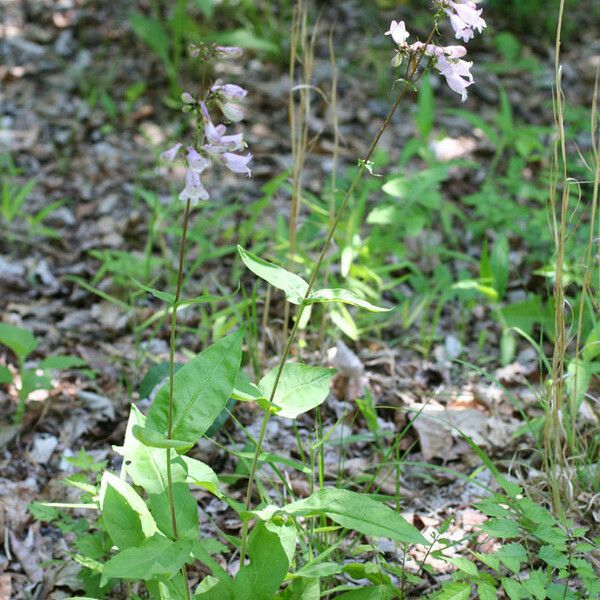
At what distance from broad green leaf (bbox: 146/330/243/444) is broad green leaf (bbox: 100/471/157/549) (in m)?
0.21

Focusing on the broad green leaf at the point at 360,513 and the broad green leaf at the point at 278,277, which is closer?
the broad green leaf at the point at 360,513

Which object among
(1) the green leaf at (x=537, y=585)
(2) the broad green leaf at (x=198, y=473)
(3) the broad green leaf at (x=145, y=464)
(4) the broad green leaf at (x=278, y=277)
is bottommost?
(1) the green leaf at (x=537, y=585)

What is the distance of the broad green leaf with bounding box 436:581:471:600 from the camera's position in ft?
5.91

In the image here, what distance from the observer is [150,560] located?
1.63 metres

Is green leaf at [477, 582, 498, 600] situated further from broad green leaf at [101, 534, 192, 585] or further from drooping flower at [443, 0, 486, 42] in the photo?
drooping flower at [443, 0, 486, 42]

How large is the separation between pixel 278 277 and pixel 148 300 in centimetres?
180

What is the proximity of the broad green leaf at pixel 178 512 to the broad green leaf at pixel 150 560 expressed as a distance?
0.23 feet

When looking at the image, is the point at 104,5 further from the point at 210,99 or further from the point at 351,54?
the point at 210,99

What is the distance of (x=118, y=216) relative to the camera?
159 inches

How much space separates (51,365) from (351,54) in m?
3.32

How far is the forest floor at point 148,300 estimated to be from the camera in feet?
8.30

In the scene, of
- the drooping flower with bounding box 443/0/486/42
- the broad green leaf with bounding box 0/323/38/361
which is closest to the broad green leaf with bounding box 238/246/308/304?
the drooping flower with bounding box 443/0/486/42

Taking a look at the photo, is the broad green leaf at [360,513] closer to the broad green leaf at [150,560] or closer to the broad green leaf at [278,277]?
the broad green leaf at [150,560]

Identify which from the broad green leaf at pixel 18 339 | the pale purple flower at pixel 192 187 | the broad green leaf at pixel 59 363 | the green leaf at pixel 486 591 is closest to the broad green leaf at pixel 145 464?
the pale purple flower at pixel 192 187
